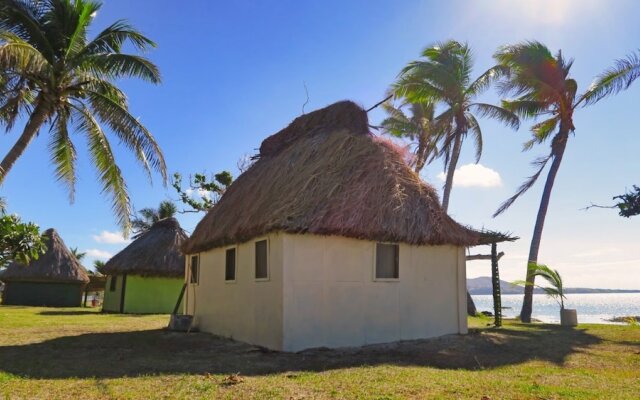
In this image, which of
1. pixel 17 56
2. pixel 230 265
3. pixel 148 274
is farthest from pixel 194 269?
pixel 148 274

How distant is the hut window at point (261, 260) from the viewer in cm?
969

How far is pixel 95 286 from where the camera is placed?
110 feet

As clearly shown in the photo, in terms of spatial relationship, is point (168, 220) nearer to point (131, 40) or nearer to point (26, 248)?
point (131, 40)

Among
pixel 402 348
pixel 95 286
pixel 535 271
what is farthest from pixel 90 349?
pixel 95 286

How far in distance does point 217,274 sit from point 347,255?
427 cm

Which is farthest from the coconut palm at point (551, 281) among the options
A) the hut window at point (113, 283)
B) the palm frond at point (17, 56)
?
the hut window at point (113, 283)

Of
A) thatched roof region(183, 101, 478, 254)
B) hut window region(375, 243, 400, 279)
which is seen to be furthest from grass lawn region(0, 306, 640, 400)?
thatched roof region(183, 101, 478, 254)

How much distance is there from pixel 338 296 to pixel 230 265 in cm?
337

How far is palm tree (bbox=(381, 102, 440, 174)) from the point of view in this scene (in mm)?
23375

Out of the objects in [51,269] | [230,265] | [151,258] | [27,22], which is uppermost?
[27,22]

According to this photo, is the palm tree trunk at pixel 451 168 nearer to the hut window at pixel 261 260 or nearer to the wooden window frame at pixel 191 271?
the wooden window frame at pixel 191 271

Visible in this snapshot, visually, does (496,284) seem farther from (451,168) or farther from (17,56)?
(17,56)

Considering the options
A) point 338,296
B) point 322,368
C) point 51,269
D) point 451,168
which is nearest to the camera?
point 322,368

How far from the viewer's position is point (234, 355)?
8719 millimetres
